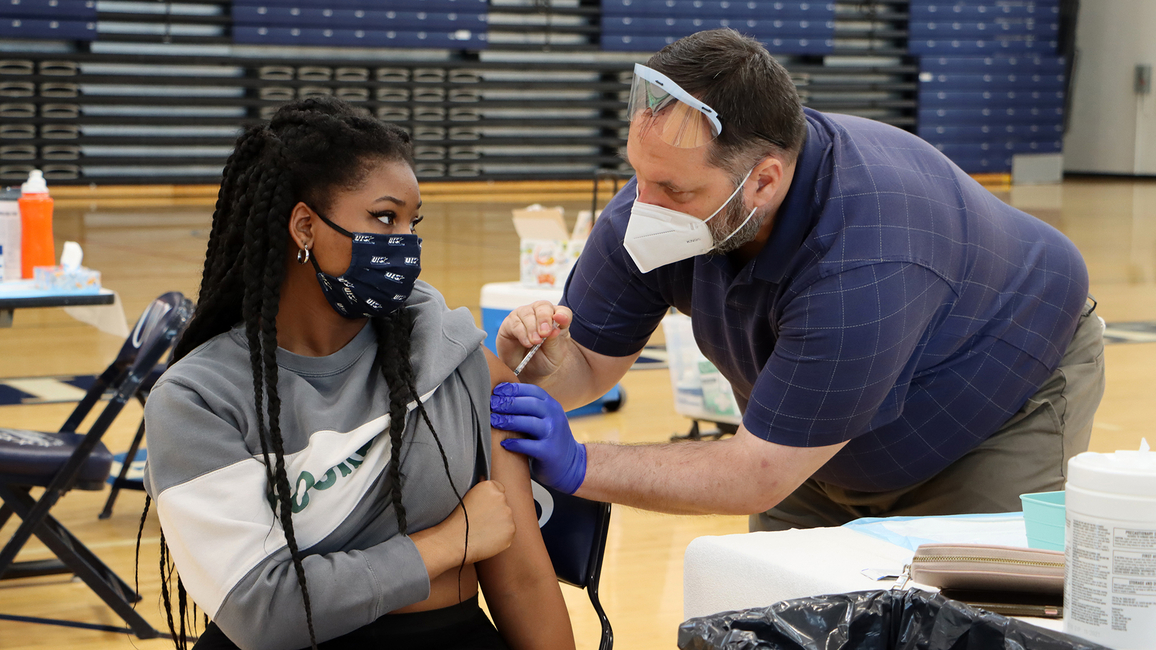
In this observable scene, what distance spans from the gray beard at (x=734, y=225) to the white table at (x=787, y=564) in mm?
501

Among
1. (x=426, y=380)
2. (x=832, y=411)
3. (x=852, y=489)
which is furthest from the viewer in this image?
(x=852, y=489)

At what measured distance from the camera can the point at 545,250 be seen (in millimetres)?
4754

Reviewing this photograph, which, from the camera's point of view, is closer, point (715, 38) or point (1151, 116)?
point (715, 38)

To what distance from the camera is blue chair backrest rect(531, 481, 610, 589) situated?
188cm

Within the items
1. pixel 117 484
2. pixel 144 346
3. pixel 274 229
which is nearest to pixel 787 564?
pixel 274 229

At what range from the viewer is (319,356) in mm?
1646

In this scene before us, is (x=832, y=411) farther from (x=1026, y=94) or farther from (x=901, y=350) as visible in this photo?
(x=1026, y=94)

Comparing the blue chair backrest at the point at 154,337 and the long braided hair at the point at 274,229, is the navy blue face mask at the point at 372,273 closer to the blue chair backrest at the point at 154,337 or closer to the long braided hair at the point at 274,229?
the long braided hair at the point at 274,229

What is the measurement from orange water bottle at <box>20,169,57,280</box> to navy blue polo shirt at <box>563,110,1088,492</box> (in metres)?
1.96

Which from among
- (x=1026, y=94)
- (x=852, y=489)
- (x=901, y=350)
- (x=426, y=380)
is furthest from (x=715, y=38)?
(x=1026, y=94)

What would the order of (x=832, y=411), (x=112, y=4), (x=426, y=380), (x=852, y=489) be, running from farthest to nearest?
(x=112, y=4), (x=852, y=489), (x=832, y=411), (x=426, y=380)

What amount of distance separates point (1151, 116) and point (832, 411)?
18.0 meters

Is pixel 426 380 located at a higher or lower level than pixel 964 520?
higher

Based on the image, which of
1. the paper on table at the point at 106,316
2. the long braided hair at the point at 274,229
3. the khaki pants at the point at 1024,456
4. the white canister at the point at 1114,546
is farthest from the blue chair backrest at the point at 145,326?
the white canister at the point at 1114,546
